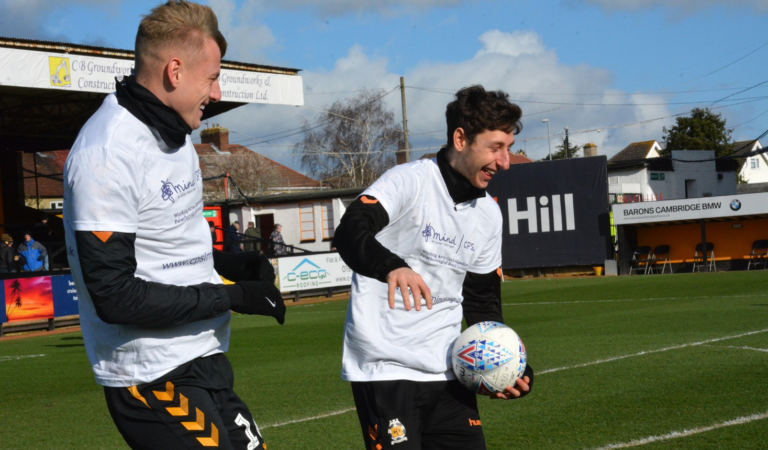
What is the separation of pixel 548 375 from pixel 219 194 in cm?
4849

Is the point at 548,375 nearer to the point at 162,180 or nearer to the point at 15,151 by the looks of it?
the point at 162,180

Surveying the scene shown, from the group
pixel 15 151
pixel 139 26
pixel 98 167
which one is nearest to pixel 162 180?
pixel 98 167

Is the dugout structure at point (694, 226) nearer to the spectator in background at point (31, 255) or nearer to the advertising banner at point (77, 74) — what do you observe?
the advertising banner at point (77, 74)

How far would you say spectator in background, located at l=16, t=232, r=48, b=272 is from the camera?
2052 centimetres

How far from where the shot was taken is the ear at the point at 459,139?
11.7ft

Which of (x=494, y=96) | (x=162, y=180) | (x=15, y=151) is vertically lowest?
(x=162, y=180)

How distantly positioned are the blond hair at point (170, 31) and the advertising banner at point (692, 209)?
85.8 ft

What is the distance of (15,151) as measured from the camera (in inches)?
1208

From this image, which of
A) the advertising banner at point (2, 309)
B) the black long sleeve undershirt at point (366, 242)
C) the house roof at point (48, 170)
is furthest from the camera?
the house roof at point (48, 170)

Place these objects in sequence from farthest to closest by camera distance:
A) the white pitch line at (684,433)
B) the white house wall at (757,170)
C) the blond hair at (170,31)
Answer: the white house wall at (757,170) < the white pitch line at (684,433) < the blond hair at (170,31)

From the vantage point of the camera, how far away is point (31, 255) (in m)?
20.6

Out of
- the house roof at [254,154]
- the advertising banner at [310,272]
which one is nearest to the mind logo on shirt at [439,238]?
the advertising banner at [310,272]

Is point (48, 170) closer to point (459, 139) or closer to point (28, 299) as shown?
point (28, 299)

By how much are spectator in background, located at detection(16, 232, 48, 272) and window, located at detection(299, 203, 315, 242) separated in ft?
56.8
